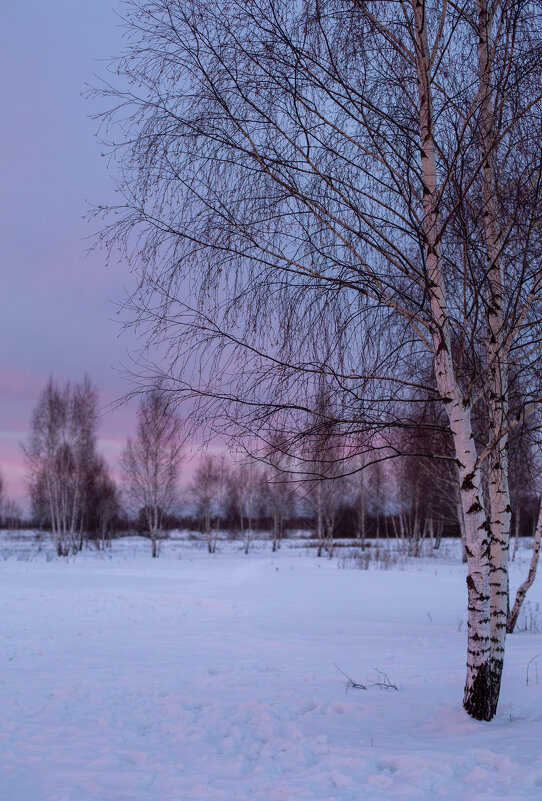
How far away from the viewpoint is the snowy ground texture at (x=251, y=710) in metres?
3.38

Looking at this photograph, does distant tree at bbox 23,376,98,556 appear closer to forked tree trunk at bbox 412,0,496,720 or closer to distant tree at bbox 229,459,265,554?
distant tree at bbox 229,459,265,554

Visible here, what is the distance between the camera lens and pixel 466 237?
4207 mm

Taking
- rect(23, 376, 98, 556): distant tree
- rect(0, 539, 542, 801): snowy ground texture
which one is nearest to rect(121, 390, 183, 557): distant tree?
rect(23, 376, 98, 556): distant tree

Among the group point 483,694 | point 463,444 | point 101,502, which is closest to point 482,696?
point 483,694

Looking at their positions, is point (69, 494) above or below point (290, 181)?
below

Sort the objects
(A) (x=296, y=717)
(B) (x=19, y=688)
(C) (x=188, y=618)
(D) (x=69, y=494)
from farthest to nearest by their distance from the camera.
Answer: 1. (D) (x=69, y=494)
2. (C) (x=188, y=618)
3. (B) (x=19, y=688)
4. (A) (x=296, y=717)

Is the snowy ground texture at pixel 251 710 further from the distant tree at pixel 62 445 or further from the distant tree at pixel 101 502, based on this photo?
the distant tree at pixel 101 502

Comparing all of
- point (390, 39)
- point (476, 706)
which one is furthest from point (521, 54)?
point (476, 706)

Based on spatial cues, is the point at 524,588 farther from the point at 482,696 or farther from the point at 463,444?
the point at 463,444

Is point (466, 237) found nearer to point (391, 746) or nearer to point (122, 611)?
point (391, 746)

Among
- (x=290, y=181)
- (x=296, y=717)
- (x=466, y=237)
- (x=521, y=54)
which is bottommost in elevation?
(x=296, y=717)


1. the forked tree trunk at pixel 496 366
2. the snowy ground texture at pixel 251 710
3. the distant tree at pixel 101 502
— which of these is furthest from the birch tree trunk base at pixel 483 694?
the distant tree at pixel 101 502

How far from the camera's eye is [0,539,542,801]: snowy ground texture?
3385mm

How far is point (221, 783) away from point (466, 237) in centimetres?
399
